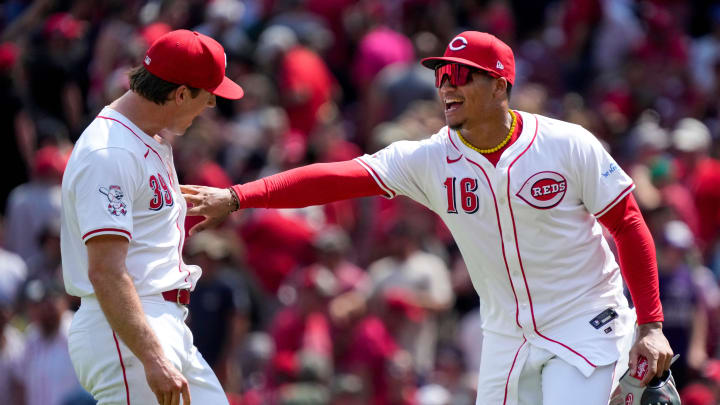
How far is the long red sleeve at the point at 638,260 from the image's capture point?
17.5ft

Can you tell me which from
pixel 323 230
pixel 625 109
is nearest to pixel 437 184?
pixel 323 230

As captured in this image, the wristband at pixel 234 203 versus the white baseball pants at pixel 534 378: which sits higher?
the wristband at pixel 234 203

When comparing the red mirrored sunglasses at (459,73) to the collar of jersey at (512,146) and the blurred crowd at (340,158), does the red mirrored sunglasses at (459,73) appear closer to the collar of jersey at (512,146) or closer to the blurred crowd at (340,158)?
the collar of jersey at (512,146)

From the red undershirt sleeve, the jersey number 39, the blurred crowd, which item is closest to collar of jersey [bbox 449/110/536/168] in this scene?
the jersey number 39

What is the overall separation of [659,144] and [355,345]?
3460 mm

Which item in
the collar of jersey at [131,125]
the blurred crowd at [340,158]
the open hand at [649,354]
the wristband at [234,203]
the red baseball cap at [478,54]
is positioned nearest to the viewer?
the collar of jersey at [131,125]

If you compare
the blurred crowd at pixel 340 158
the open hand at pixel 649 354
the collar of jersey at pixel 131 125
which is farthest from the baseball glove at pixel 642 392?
the blurred crowd at pixel 340 158

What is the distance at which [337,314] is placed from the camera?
9758mm

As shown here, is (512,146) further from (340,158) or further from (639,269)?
(340,158)

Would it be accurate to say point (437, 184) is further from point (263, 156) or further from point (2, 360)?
point (263, 156)

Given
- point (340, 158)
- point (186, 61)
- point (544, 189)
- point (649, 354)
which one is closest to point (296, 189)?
point (186, 61)

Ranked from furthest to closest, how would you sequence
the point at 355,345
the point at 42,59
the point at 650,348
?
the point at 42,59 → the point at 355,345 → the point at 650,348

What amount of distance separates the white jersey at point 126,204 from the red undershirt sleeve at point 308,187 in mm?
479

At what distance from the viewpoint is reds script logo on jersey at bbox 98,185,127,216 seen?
4.79 m
